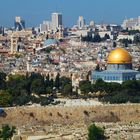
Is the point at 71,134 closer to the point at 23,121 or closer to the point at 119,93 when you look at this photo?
the point at 23,121

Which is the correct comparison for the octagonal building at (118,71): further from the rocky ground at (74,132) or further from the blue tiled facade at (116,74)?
the rocky ground at (74,132)

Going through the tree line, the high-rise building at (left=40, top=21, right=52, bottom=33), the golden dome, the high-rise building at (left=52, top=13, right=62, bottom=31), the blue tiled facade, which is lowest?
the tree line

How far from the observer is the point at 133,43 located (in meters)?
88.9

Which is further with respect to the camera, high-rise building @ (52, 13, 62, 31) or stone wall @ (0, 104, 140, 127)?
high-rise building @ (52, 13, 62, 31)

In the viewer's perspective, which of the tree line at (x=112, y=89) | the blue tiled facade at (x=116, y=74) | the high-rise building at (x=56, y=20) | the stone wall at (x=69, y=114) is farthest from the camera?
the high-rise building at (x=56, y=20)

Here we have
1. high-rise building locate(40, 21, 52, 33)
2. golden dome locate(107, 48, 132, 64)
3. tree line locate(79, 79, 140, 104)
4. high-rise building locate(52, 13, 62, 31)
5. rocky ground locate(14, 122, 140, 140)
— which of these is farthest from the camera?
high-rise building locate(52, 13, 62, 31)

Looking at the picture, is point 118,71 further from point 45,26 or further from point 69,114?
point 45,26

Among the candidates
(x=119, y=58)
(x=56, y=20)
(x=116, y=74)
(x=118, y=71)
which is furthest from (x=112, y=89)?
(x=56, y=20)

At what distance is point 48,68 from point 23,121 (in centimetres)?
2484

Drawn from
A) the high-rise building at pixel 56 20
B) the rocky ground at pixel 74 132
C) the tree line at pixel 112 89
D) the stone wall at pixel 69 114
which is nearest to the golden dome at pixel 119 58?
the tree line at pixel 112 89

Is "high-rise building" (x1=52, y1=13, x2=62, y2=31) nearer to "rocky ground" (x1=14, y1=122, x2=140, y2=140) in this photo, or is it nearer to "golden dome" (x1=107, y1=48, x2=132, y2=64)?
"golden dome" (x1=107, y1=48, x2=132, y2=64)

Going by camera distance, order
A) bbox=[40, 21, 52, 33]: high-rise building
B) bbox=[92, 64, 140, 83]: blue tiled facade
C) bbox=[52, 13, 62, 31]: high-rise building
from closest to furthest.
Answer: bbox=[92, 64, 140, 83]: blue tiled facade, bbox=[40, 21, 52, 33]: high-rise building, bbox=[52, 13, 62, 31]: high-rise building

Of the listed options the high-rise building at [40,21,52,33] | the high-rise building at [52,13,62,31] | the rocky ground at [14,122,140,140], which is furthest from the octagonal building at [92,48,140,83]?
the high-rise building at [52,13,62,31]

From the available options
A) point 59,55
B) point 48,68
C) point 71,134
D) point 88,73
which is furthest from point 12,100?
point 59,55
